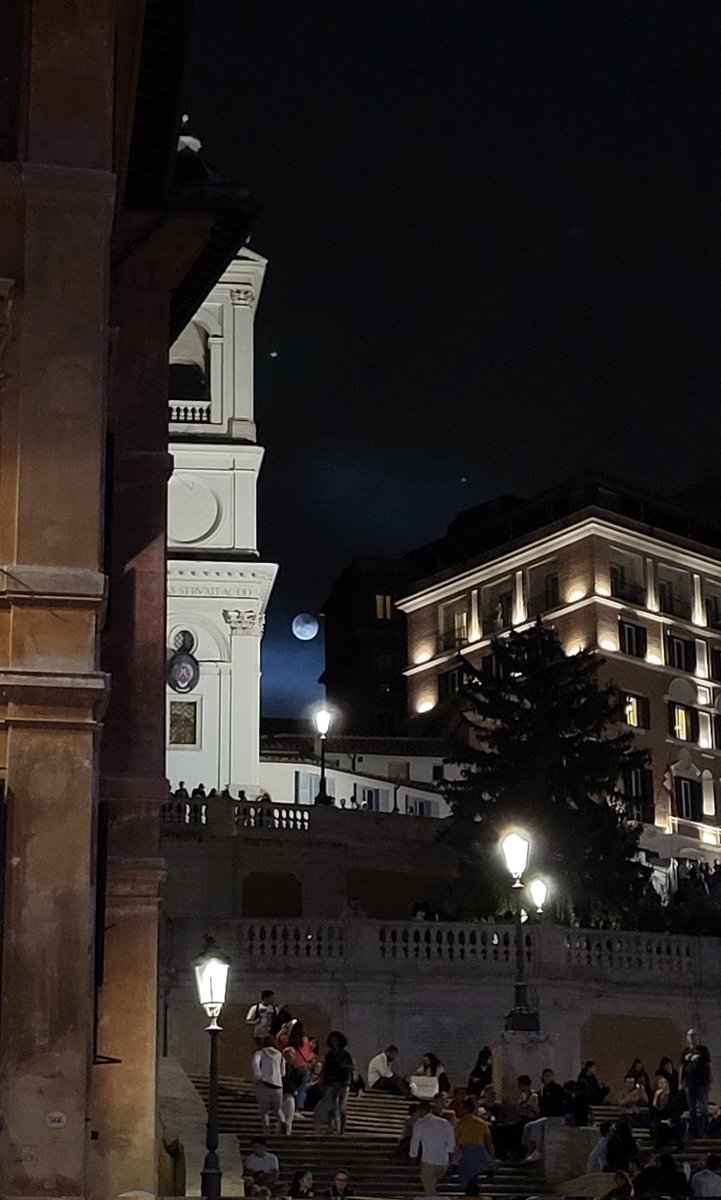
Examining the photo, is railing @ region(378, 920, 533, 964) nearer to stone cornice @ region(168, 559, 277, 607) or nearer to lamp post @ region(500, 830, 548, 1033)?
lamp post @ region(500, 830, 548, 1033)

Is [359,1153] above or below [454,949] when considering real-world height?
below

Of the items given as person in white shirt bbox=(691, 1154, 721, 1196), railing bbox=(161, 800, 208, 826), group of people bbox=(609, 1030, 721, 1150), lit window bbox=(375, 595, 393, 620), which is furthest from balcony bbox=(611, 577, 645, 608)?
person in white shirt bbox=(691, 1154, 721, 1196)

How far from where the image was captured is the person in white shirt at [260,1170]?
22375 millimetres

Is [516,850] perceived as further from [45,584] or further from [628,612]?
[628,612]

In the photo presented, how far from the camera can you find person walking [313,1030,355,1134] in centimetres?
2866

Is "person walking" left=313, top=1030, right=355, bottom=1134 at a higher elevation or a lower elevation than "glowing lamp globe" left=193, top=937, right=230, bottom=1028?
lower

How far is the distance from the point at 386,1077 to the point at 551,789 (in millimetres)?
20874

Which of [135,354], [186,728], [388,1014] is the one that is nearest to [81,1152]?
[135,354]

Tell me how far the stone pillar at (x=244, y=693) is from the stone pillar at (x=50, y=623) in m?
44.1

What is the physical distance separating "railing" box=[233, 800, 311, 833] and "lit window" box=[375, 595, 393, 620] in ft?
170

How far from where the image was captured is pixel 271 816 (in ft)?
161

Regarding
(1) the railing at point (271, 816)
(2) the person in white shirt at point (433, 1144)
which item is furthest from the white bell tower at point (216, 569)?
(2) the person in white shirt at point (433, 1144)

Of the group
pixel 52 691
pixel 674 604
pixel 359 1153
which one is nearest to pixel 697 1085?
pixel 359 1153

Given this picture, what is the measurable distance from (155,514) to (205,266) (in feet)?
9.64
